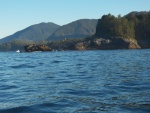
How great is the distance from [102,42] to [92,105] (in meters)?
169

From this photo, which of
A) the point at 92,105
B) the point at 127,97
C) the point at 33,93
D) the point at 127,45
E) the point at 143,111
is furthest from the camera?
the point at 127,45

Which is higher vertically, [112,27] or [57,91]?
[112,27]

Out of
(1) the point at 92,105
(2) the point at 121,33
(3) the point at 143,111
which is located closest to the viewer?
(3) the point at 143,111

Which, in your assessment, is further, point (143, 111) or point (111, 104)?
point (111, 104)

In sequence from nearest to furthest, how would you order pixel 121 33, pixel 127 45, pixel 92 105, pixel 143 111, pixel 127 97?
pixel 143 111, pixel 92 105, pixel 127 97, pixel 127 45, pixel 121 33

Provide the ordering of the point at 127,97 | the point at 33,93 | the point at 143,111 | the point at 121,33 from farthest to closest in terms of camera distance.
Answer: the point at 121,33
the point at 33,93
the point at 127,97
the point at 143,111

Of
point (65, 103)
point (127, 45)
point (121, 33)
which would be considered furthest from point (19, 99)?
point (121, 33)

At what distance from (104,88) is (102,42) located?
163 meters

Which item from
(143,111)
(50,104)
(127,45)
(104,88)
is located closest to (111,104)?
(143,111)

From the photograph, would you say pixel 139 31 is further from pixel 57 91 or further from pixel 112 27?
pixel 57 91

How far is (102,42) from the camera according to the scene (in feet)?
600

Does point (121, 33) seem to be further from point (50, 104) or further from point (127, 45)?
point (50, 104)

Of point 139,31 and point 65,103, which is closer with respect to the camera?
point 65,103

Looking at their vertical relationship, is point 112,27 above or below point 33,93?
above
